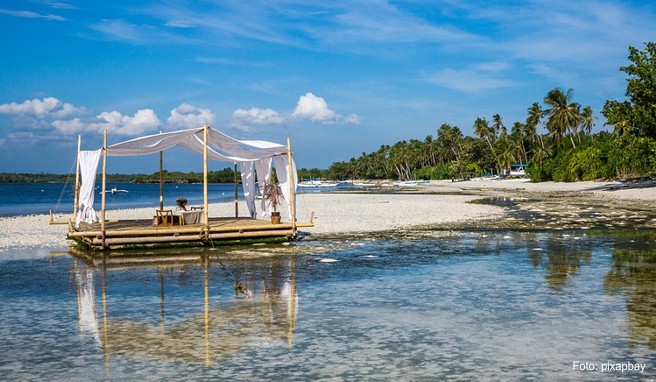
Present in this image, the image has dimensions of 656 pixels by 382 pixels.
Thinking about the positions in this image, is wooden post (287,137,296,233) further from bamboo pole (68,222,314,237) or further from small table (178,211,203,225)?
small table (178,211,203,225)

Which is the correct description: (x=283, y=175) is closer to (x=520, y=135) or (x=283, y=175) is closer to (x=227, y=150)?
(x=227, y=150)

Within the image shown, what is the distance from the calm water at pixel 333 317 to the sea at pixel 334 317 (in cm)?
3

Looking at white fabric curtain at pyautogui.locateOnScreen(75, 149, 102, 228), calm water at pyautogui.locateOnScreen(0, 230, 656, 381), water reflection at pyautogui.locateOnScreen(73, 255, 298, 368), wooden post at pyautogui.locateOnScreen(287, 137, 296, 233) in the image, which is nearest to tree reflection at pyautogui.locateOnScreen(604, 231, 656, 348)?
Answer: calm water at pyautogui.locateOnScreen(0, 230, 656, 381)

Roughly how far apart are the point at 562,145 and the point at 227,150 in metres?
78.8

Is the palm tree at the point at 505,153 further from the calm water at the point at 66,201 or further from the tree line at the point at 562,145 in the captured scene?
the calm water at the point at 66,201

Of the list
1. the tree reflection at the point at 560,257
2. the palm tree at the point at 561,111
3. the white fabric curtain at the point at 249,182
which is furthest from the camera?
the palm tree at the point at 561,111

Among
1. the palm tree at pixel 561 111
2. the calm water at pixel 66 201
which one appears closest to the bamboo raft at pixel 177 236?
the calm water at pixel 66 201

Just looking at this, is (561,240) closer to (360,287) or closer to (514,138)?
(360,287)

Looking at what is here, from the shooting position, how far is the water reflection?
7720 millimetres

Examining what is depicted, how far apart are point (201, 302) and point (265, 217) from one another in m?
12.8

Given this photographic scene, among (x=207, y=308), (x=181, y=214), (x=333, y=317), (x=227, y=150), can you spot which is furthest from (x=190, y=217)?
(x=333, y=317)

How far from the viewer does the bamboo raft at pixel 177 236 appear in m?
17.8

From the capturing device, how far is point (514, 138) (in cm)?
14662

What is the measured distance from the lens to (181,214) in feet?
68.8
